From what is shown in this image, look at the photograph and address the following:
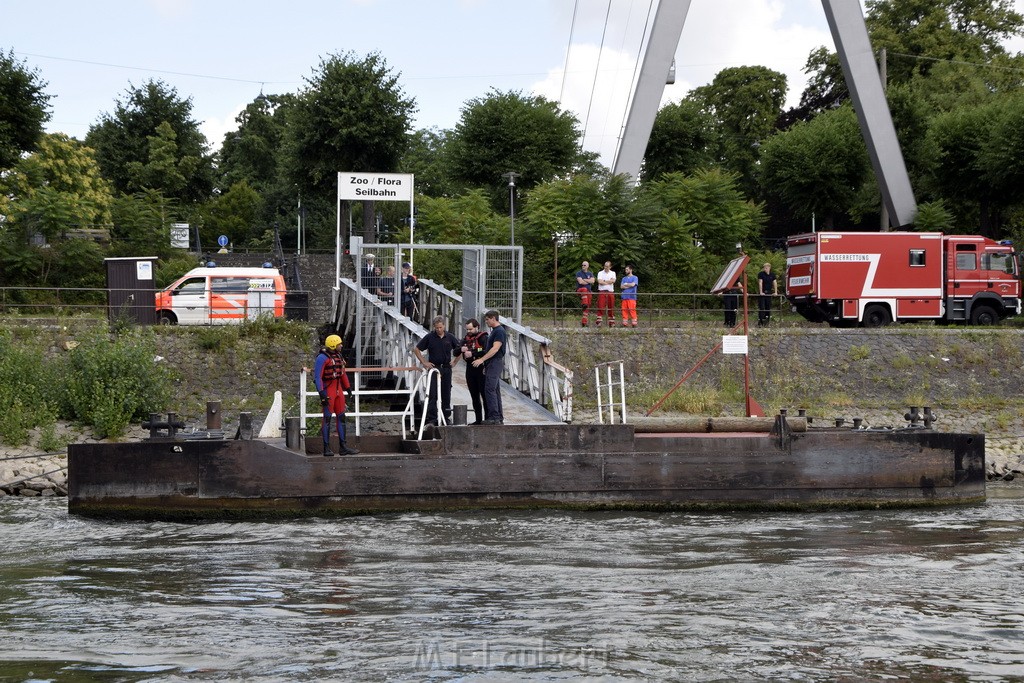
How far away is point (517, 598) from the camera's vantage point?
1254cm

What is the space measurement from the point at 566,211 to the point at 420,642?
28.8 m

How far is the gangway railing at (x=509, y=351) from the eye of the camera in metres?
19.0

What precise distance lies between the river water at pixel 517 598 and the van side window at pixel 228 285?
15.9m

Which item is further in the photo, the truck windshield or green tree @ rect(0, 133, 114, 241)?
green tree @ rect(0, 133, 114, 241)

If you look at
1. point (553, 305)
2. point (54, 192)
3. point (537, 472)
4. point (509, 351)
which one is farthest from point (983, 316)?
point (54, 192)

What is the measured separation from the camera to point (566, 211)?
3875cm

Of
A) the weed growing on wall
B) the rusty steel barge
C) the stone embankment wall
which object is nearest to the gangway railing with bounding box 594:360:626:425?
the rusty steel barge

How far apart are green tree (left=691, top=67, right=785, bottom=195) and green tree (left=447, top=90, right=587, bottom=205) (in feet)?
77.6

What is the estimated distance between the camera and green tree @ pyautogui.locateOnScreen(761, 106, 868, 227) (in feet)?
171

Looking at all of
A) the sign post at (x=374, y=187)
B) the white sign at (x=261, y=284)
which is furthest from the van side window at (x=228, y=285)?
the sign post at (x=374, y=187)

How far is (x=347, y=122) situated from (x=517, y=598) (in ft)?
133

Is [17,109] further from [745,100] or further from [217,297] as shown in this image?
[745,100]

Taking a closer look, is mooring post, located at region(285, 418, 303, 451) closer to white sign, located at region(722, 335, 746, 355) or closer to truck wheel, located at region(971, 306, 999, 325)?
white sign, located at region(722, 335, 746, 355)

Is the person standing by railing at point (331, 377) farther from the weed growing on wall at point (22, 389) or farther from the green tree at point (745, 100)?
the green tree at point (745, 100)
